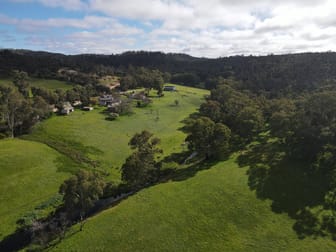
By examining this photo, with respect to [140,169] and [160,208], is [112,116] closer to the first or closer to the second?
[140,169]

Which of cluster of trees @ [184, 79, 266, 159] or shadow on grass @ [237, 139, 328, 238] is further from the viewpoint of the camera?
cluster of trees @ [184, 79, 266, 159]

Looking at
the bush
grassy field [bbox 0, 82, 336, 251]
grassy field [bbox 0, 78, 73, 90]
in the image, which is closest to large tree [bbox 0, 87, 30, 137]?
grassy field [bbox 0, 82, 336, 251]

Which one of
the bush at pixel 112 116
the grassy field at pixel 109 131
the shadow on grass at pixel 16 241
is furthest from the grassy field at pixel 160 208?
the bush at pixel 112 116

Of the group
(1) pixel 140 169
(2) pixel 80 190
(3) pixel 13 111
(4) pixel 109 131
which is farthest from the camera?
(4) pixel 109 131

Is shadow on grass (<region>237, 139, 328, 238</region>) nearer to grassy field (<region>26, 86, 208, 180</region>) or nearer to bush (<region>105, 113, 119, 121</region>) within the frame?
grassy field (<region>26, 86, 208, 180</region>)

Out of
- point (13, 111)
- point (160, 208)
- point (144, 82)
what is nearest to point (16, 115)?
point (13, 111)

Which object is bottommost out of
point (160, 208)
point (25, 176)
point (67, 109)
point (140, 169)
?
point (25, 176)

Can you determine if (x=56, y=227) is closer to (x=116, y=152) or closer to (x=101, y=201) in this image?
(x=101, y=201)

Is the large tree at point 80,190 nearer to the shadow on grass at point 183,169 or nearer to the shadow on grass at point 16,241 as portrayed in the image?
the shadow on grass at point 16,241
